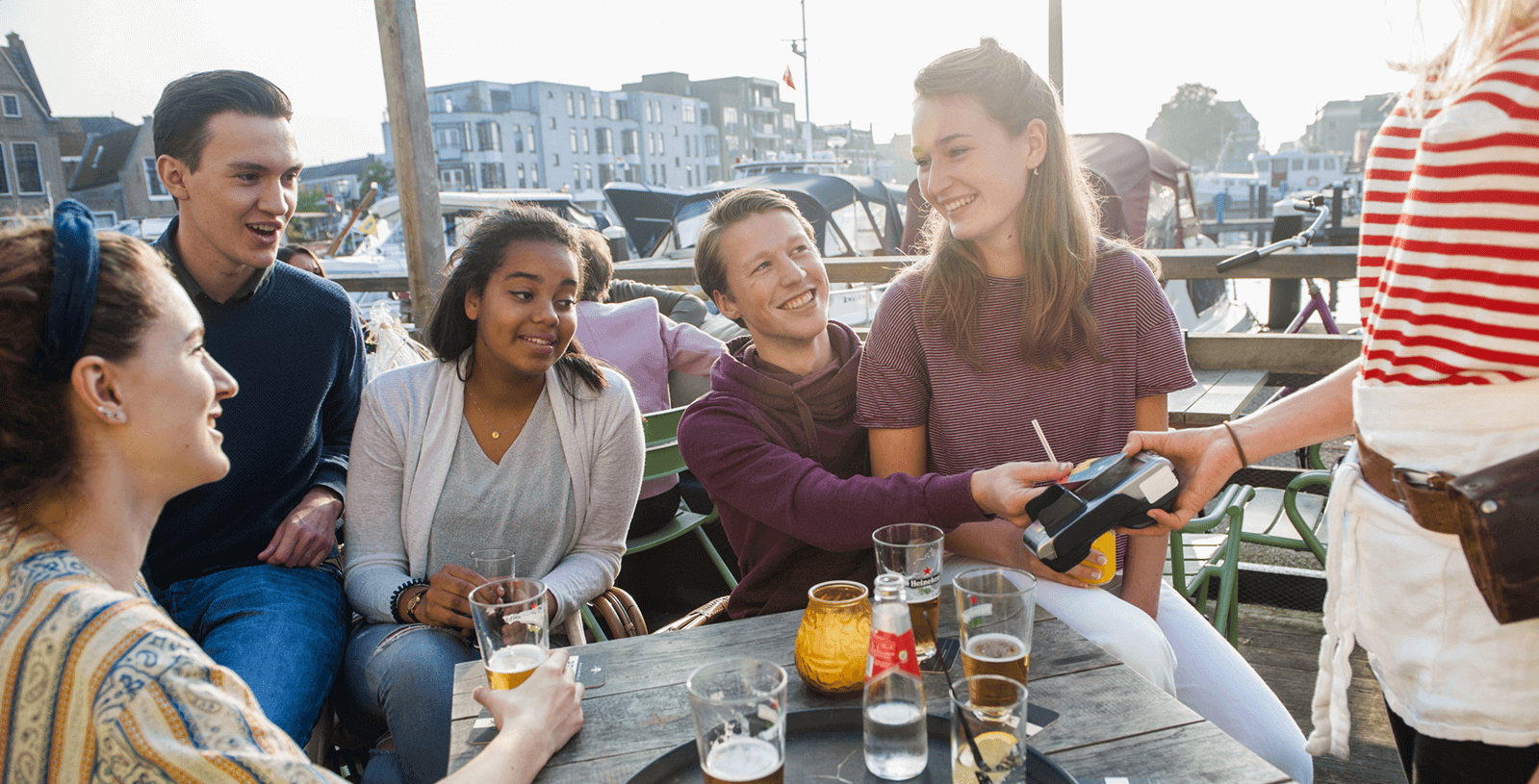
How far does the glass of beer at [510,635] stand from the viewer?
1.40m

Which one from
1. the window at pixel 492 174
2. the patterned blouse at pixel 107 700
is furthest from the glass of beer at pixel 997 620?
the window at pixel 492 174

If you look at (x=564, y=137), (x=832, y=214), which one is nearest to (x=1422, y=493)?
(x=832, y=214)

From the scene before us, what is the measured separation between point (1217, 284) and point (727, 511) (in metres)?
11.3

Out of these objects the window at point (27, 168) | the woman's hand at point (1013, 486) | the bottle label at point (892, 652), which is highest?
the window at point (27, 168)

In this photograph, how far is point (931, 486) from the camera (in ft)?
5.86

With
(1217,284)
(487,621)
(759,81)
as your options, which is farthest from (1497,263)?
(759,81)

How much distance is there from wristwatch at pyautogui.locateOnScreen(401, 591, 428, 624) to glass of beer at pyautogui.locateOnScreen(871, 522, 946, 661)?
106 cm

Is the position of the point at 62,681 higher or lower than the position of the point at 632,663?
higher

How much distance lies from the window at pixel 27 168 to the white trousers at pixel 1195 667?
151 ft

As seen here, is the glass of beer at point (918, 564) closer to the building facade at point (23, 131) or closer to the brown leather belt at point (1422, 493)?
the brown leather belt at point (1422, 493)

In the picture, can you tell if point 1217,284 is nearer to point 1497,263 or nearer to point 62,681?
point 1497,263

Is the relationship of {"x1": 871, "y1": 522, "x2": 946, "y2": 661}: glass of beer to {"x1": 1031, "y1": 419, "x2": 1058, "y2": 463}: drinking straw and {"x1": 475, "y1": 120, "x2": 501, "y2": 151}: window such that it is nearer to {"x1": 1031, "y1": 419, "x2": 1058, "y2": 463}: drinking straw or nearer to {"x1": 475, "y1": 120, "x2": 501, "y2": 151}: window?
{"x1": 1031, "y1": 419, "x2": 1058, "y2": 463}: drinking straw

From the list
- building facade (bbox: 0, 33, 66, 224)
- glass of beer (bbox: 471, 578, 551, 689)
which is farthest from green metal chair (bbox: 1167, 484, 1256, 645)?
building facade (bbox: 0, 33, 66, 224)

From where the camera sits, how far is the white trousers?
1.65 meters
